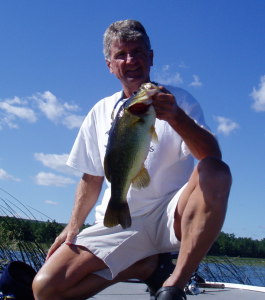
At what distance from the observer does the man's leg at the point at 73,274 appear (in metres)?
2.63

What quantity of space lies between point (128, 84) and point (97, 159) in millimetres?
823

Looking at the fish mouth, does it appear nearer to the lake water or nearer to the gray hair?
the gray hair

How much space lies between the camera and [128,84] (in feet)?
10.7

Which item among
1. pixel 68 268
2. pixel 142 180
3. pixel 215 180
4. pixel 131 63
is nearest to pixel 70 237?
pixel 68 268

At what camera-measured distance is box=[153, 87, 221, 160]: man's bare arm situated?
2.24m

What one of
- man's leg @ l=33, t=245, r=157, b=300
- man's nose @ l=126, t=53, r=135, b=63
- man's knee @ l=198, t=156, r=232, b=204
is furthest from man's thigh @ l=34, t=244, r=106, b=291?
man's nose @ l=126, t=53, r=135, b=63

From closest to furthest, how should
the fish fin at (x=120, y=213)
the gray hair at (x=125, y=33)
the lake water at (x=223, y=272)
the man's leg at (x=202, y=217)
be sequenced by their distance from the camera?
the man's leg at (x=202, y=217)
the fish fin at (x=120, y=213)
the gray hair at (x=125, y=33)
the lake water at (x=223, y=272)

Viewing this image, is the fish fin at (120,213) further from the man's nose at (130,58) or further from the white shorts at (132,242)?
the man's nose at (130,58)

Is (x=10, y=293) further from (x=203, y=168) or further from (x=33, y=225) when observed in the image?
(x=33, y=225)

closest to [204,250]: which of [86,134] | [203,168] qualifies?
[203,168]

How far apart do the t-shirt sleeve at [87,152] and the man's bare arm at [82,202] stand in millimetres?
95

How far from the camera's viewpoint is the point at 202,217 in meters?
2.14

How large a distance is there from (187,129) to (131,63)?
114cm

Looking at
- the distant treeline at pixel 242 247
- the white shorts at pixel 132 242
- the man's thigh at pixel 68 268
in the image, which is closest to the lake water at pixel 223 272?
the white shorts at pixel 132 242
